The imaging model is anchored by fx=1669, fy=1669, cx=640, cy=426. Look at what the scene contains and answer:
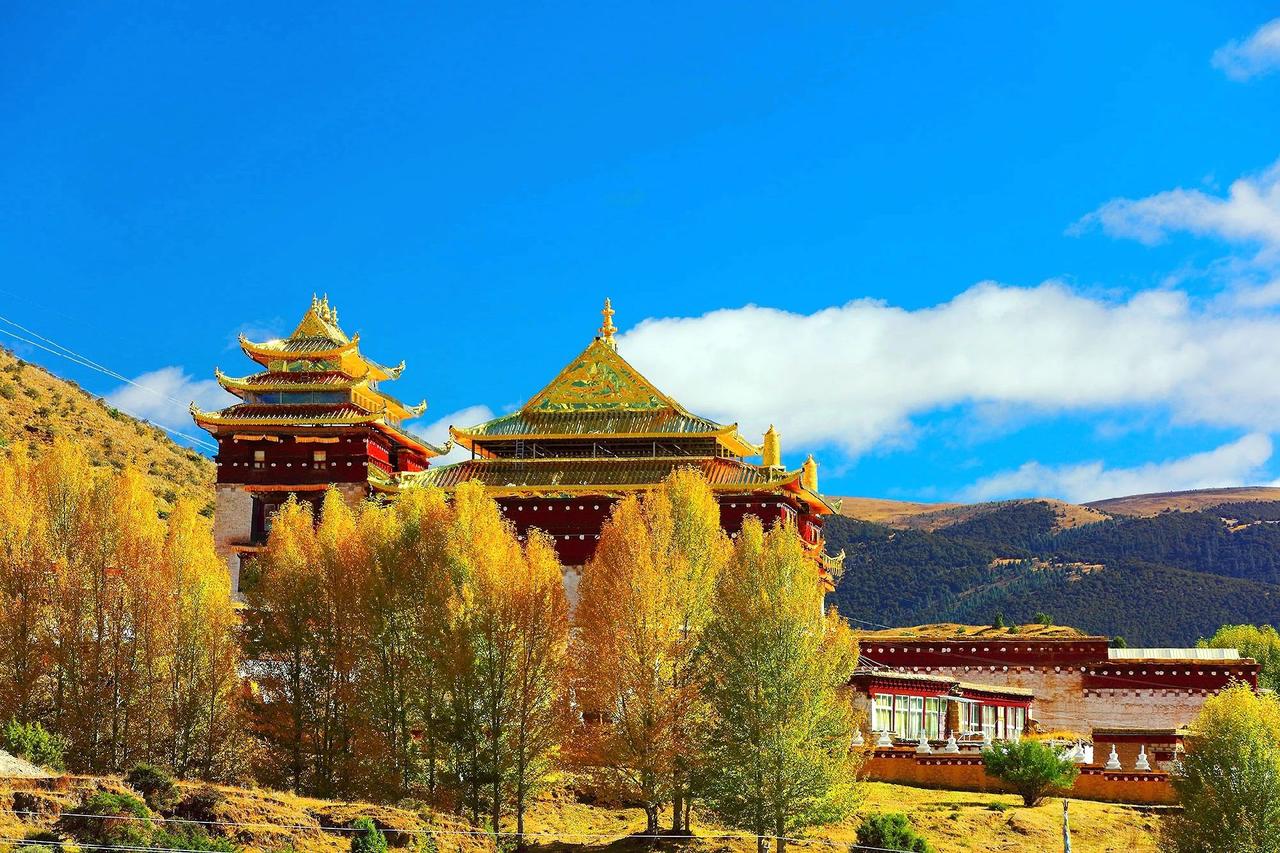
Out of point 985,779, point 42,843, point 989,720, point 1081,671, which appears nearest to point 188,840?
point 42,843

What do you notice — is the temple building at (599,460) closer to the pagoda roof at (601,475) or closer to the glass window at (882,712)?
the pagoda roof at (601,475)

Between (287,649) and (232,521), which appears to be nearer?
(287,649)

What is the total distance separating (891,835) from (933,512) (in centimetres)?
12342

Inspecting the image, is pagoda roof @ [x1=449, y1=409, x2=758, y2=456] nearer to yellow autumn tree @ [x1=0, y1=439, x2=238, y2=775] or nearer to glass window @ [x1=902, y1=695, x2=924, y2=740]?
glass window @ [x1=902, y1=695, x2=924, y2=740]

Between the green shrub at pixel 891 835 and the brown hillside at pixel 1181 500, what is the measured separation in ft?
384

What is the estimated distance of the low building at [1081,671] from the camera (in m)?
50.2

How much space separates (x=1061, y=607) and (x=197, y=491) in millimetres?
57765

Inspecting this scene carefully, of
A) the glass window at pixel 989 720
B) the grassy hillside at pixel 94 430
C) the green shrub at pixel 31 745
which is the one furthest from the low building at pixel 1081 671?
the grassy hillside at pixel 94 430

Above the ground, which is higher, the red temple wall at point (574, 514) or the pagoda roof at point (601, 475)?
the pagoda roof at point (601, 475)

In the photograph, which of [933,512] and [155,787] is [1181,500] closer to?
[933,512]

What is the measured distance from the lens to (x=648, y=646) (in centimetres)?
3569

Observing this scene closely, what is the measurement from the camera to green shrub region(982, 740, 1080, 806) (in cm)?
3847

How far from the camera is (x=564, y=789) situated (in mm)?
39281

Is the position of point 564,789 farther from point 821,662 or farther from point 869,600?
point 869,600
